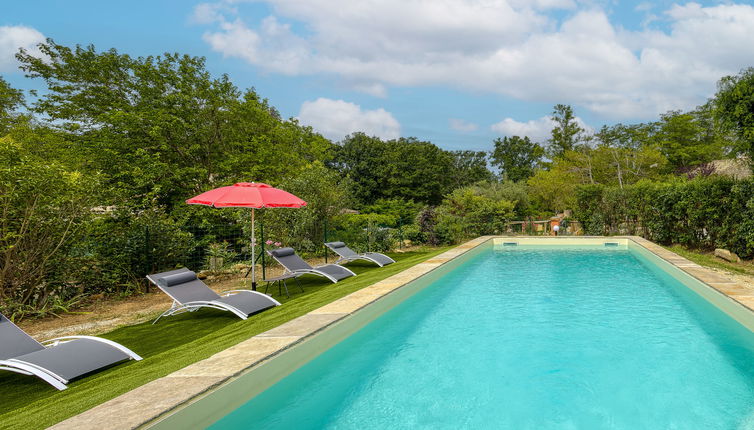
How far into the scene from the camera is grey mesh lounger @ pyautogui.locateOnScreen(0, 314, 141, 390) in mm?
3590

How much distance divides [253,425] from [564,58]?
22.7 metres

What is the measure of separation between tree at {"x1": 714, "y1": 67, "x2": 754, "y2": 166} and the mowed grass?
12147mm

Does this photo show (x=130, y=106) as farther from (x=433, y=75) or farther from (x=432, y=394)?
(x=432, y=394)

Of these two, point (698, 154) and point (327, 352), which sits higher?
point (698, 154)

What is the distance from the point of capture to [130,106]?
17797 mm

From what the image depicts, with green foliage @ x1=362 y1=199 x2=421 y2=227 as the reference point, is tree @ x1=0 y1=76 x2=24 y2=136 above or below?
above

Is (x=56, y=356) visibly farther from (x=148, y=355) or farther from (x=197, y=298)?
(x=197, y=298)

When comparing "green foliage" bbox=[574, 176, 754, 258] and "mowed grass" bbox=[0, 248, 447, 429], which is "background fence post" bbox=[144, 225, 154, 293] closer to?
"mowed grass" bbox=[0, 248, 447, 429]

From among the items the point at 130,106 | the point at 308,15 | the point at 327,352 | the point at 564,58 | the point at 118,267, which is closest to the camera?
the point at 327,352

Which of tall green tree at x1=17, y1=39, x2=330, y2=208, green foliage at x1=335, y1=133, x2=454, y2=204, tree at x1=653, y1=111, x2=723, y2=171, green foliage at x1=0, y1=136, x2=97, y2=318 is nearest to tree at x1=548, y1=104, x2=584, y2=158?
tree at x1=653, y1=111, x2=723, y2=171

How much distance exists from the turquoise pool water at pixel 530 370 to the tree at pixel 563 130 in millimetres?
44245

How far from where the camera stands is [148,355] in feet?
15.3

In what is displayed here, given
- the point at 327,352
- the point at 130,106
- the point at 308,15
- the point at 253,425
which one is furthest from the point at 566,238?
the point at 130,106

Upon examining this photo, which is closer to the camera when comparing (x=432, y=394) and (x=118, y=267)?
(x=432, y=394)
